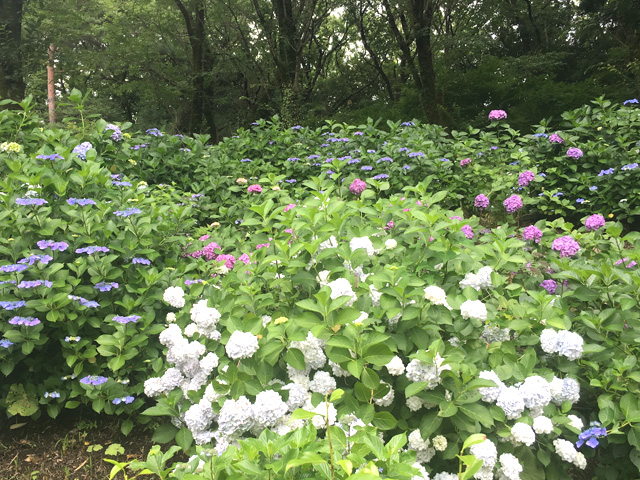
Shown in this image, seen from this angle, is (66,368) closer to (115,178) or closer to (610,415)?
(115,178)

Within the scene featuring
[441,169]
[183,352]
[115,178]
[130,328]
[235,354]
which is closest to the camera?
[235,354]

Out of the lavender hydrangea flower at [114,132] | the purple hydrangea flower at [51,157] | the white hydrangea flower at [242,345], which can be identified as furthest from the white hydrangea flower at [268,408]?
the lavender hydrangea flower at [114,132]

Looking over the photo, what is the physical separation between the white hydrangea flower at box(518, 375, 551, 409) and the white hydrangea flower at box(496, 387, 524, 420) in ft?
0.14

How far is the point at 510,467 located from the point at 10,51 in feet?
29.1

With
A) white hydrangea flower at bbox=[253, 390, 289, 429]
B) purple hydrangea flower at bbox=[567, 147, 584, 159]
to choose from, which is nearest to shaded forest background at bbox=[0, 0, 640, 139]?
purple hydrangea flower at bbox=[567, 147, 584, 159]

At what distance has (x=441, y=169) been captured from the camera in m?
4.51

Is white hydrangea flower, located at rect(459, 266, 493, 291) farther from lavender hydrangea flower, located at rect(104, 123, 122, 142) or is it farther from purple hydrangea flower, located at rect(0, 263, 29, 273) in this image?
lavender hydrangea flower, located at rect(104, 123, 122, 142)

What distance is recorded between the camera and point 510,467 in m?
1.32

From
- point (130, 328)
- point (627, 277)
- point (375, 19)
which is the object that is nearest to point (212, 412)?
point (130, 328)

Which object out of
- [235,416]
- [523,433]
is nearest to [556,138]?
[523,433]

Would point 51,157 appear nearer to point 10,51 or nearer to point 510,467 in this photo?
point 510,467

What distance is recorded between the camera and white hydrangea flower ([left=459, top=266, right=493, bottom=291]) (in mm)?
1731

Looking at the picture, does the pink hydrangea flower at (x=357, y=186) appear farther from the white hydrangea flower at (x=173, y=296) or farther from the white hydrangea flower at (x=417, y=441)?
the white hydrangea flower at (x=417, y=441)

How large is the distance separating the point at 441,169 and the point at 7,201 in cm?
366
